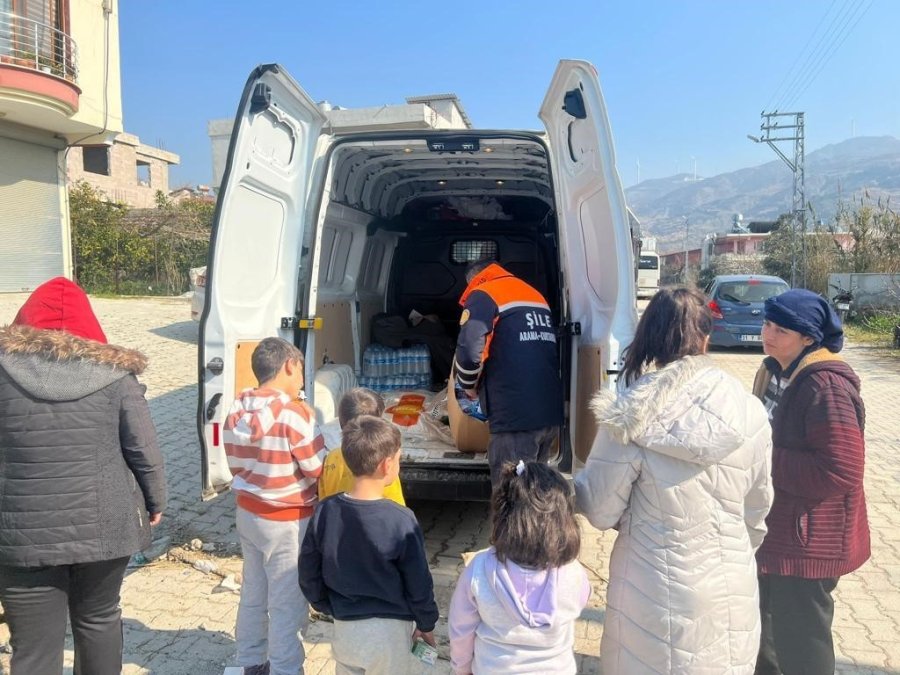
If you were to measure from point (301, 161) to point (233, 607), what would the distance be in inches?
103

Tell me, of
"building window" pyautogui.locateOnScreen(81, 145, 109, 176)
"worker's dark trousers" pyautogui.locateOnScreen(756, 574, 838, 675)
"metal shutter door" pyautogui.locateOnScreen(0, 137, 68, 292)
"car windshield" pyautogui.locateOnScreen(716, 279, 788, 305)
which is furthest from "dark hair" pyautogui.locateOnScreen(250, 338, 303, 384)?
"building window" pyautogui.locateOnScreen(81, 145, 109, 176)

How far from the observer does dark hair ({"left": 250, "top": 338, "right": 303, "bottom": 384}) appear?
9.26 ft

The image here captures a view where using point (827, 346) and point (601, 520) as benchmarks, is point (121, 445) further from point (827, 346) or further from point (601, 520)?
point (827, 346)

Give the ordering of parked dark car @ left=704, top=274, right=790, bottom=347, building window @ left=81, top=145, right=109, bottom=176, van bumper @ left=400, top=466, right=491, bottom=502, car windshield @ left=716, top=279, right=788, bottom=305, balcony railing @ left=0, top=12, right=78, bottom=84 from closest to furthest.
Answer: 1. van bumper @ left=400, top=466, right=491, bottom=502
2. parked dark car @ left=704, top=274, right=790, bottom=347
3. car windshield @ left=716, top=279, right=788, bottom=305
4. balcony railing @ left=0, top=12, right=78, bottom=84
5. building window @ left=81, top=145, right=109, bottom=176

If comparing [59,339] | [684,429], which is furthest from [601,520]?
[59,339]

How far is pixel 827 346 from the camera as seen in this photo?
2.46 metres

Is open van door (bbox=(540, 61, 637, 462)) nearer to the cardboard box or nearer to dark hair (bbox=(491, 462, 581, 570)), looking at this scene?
the cardboard box

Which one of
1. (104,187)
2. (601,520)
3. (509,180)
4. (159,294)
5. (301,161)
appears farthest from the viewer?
(104,187)

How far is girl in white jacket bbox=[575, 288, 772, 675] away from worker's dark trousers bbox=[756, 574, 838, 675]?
38cm

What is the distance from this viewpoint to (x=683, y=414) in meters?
1.95

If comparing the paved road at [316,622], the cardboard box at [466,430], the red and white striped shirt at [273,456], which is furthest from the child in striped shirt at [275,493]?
the cardboard box at [466,430]

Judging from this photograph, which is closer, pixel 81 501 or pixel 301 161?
pixel 81 501

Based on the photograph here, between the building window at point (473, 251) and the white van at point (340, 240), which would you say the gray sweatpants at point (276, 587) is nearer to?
the white van at point (340, 240)

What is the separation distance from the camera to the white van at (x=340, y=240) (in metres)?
3.62
